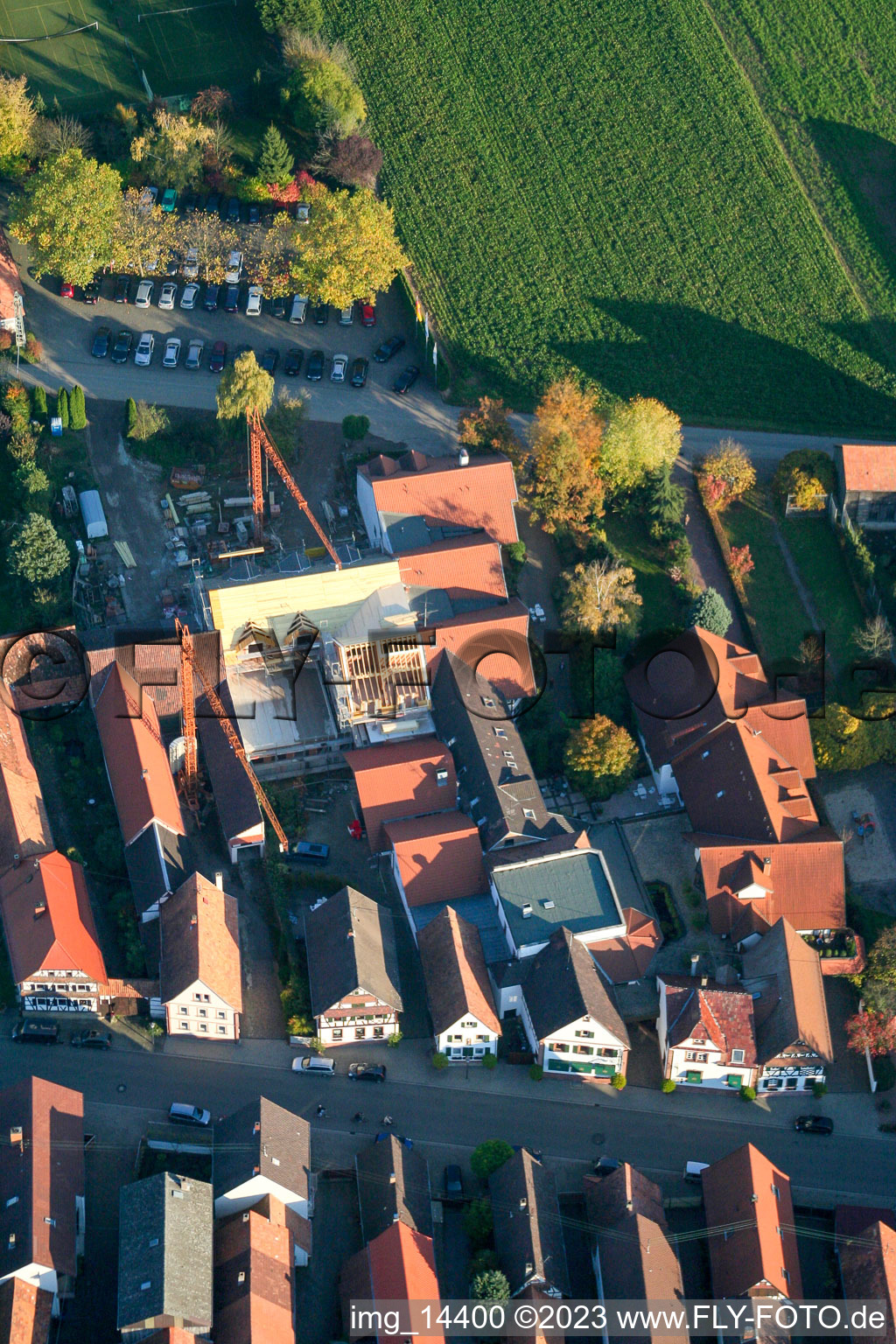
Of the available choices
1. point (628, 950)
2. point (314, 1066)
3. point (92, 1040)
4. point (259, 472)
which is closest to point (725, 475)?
point (259, 472)

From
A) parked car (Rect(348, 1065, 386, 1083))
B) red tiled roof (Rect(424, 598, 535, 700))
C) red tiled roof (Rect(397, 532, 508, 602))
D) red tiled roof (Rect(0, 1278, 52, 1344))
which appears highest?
red tiled roof (Rect(397, 532, 508, 602))

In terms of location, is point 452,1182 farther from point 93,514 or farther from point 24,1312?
point 93,514

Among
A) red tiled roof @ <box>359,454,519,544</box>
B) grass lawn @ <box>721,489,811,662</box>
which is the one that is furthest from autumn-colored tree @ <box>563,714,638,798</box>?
red tiled roof @ <box>359,454,519,544</box>

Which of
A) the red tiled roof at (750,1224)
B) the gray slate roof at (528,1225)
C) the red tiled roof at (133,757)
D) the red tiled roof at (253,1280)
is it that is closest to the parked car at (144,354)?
the red tiled roof at (133,757)

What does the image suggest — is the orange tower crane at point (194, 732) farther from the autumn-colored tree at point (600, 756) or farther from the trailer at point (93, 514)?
the autumn-colored tree at point (600, 756)

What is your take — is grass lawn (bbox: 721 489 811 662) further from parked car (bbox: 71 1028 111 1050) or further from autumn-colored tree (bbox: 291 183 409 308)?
parked car (bbox: 71 1028 111 1050)
